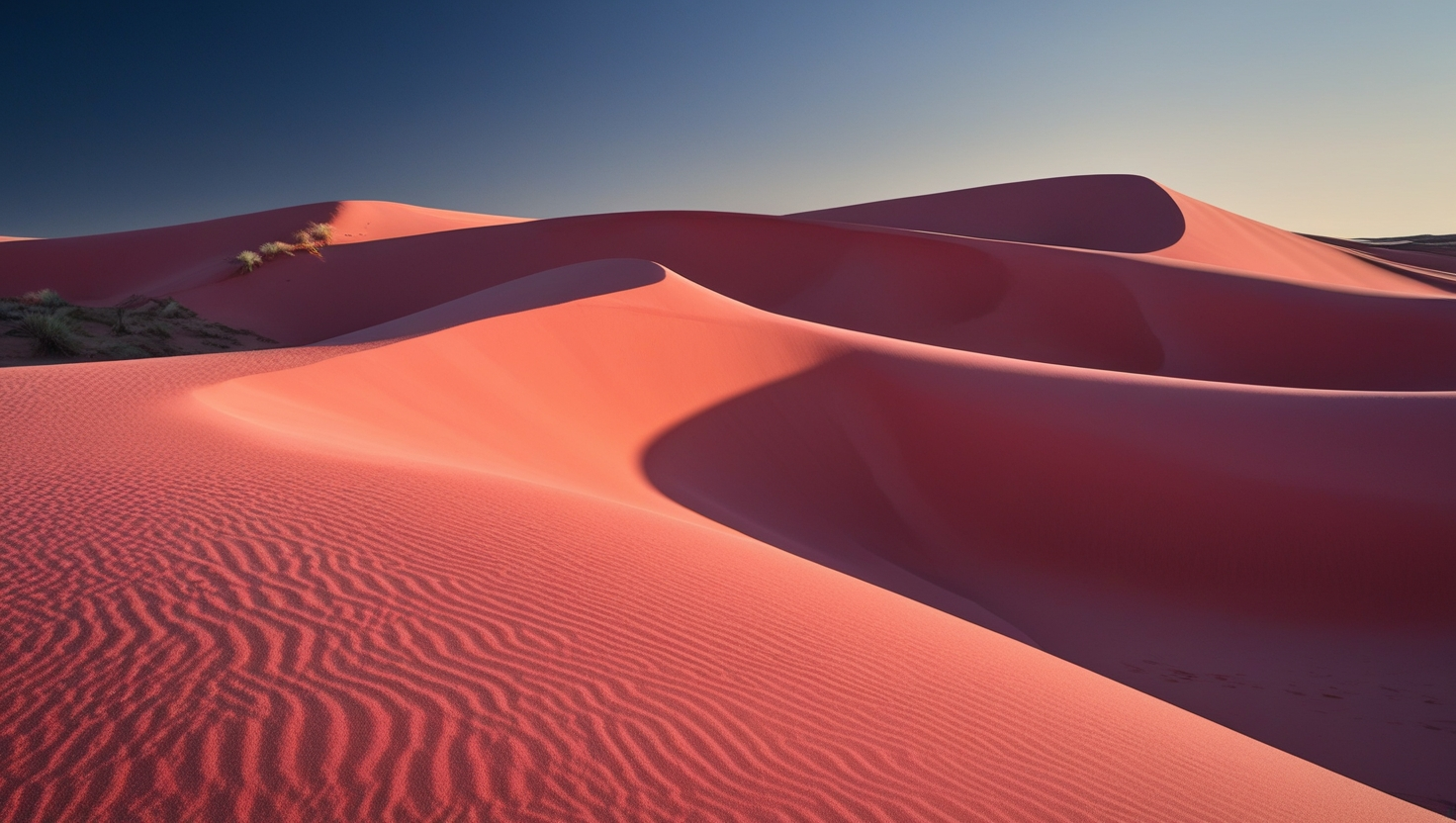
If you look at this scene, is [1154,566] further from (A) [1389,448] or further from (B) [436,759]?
(B) [436,759]

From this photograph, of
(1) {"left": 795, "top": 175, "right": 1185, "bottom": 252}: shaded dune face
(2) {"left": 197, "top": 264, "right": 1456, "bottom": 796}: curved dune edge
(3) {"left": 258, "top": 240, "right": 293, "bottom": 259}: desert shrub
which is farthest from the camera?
(1) {"left": 795, "top": 175, "right": 1185, "bottom": 252}: shaded dune face

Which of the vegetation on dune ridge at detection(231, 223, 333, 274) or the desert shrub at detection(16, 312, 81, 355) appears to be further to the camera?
the vegetation on dune ridge at detection(231, 223, 333, 274)

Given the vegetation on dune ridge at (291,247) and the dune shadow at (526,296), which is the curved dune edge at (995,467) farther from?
the vegetation on dune ridge at (291,247)

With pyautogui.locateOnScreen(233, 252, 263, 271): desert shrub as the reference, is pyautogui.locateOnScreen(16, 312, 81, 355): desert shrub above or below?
below

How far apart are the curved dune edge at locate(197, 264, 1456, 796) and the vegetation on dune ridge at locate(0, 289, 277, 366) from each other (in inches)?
304

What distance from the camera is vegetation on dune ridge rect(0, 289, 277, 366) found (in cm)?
1155

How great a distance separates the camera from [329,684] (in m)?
2.16

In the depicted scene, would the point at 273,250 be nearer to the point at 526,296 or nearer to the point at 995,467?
the point at 526,296

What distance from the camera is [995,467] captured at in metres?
7.88

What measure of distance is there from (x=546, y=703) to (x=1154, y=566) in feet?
21.1

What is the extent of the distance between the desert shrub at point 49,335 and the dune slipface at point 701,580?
5687 millimetres

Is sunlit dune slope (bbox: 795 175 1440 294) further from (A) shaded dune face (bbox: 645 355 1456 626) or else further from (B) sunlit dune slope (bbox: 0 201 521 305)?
(B) sunlit dune slope (bbox: 0 201 521 305)

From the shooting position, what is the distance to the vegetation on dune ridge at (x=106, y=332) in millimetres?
11547

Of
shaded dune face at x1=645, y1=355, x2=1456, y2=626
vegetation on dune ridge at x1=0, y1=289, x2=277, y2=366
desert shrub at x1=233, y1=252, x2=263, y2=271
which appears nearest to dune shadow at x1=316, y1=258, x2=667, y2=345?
shaded dune face at x1=645, y1=355, x2=1456, y2=626
